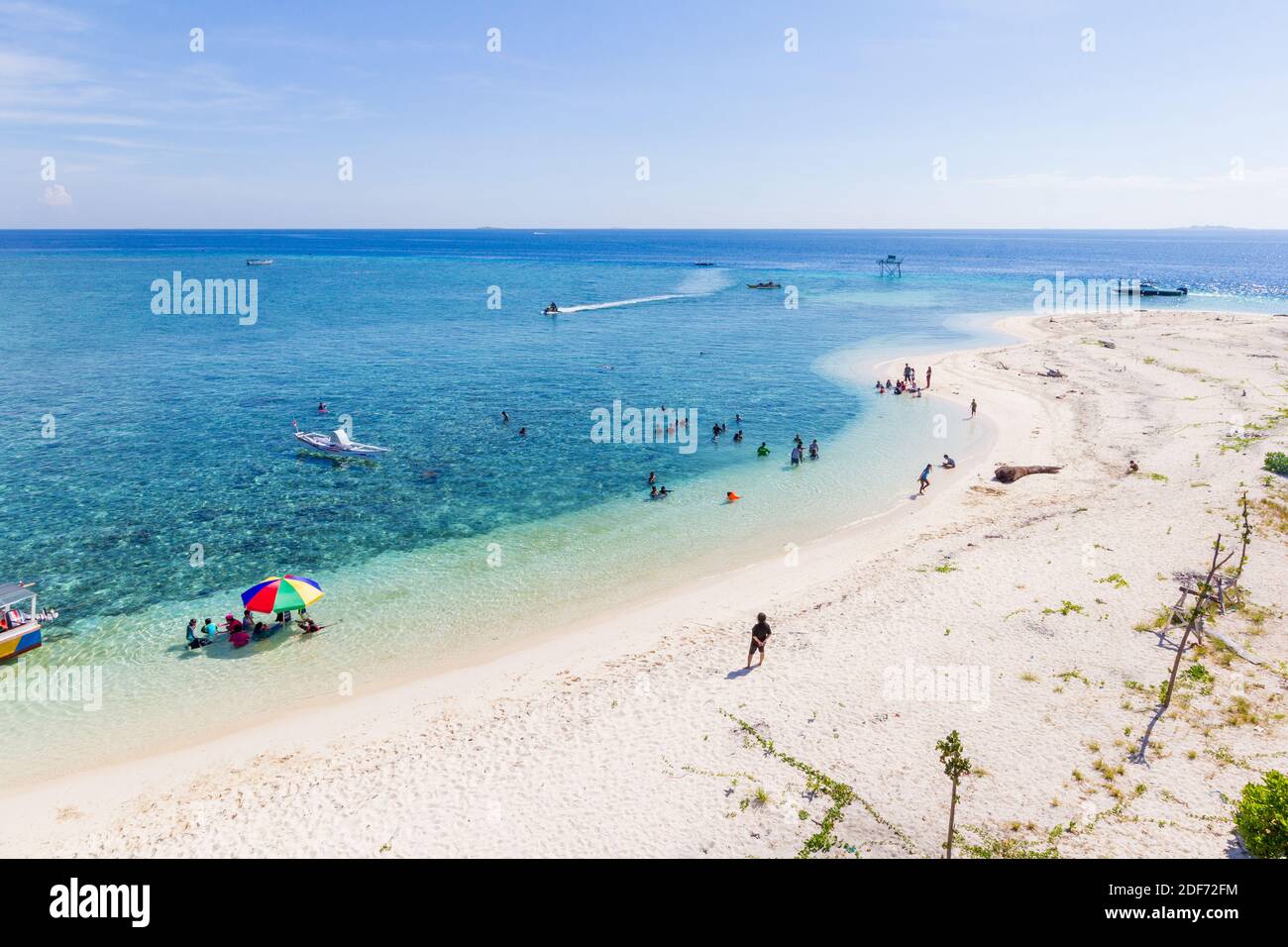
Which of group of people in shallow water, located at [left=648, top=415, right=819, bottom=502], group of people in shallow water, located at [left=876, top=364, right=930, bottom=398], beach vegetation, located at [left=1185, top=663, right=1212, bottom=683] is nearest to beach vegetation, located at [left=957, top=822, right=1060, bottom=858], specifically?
beach vegetation, located at [left=1185, top=663, right=1212, bottom=683]

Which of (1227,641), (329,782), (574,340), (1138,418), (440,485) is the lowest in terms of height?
(329,782)

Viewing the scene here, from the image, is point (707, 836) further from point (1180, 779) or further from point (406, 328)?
point (406, 328)

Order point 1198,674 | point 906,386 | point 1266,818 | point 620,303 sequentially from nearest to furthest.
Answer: point 1266,818, point 1198,674, point 906,386, point 620,303

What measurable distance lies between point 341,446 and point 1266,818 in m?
41.0

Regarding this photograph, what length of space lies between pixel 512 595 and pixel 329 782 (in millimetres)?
10092

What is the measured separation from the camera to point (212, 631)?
2252 centimetres

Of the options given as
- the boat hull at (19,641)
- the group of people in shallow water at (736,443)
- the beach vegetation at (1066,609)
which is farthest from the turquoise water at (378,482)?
the beach vegetation at (1066,609)

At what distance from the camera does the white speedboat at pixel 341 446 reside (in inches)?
1569

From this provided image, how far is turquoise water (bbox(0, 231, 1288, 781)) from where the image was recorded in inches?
872

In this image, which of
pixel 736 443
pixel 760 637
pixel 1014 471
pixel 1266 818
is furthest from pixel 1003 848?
pixel 736 443

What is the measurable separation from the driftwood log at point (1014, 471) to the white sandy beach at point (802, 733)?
6998 mm

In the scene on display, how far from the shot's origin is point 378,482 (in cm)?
3609

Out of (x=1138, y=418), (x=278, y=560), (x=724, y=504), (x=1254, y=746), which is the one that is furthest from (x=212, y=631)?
(x=1138, y=418)

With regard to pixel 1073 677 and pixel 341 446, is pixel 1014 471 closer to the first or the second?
pixel 1073 677
